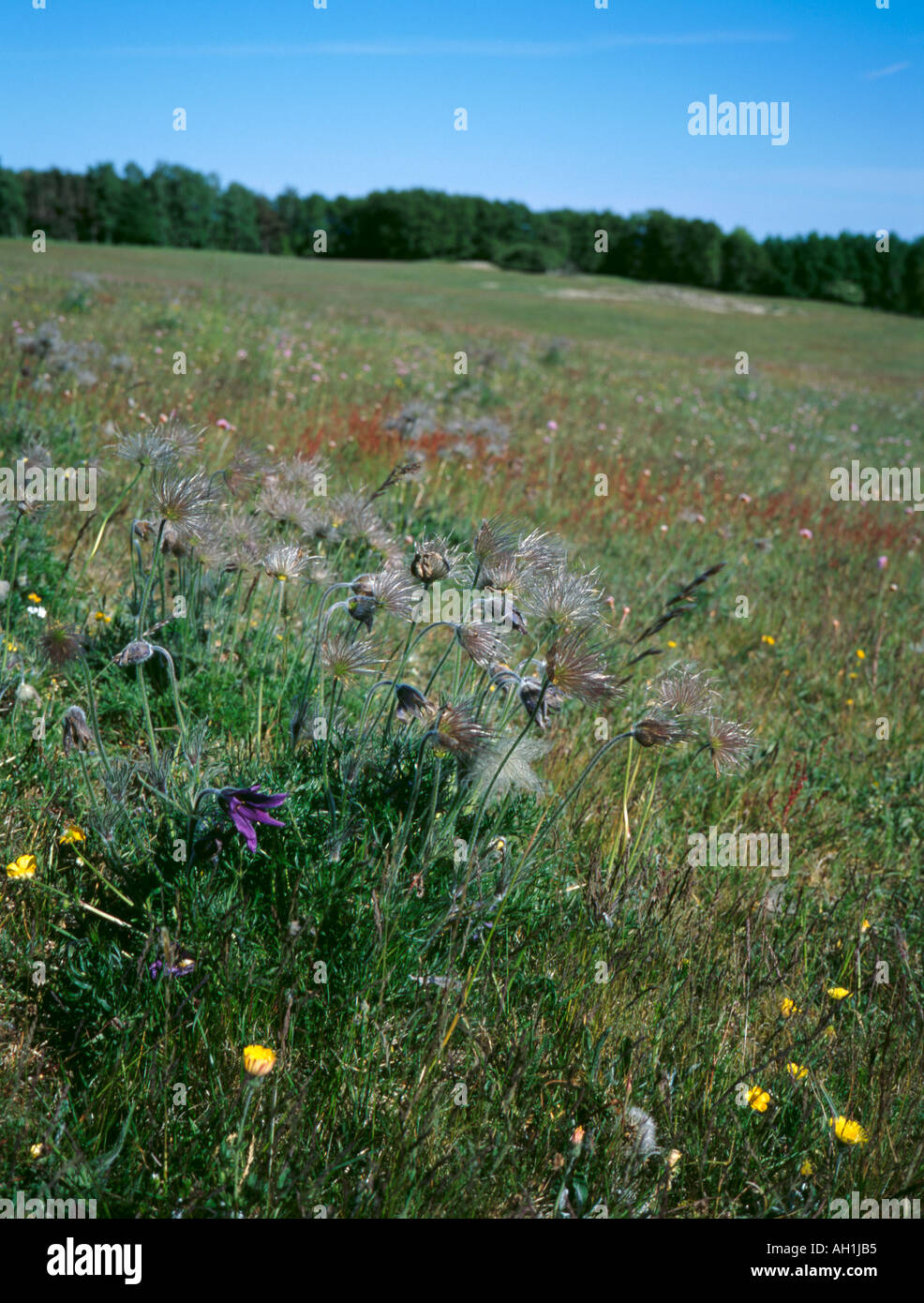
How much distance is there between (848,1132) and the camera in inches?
73.5

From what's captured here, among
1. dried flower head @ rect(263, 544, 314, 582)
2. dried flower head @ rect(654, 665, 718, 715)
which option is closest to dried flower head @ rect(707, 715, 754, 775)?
dried flower head @ rect(654, 665, 718, 715)

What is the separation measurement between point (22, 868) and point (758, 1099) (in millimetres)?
1891

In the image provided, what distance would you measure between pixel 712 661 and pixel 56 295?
15.4 m

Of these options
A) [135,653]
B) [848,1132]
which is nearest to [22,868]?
[135,653]

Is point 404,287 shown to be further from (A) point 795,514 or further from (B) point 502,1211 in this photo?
(B) point 502,1211

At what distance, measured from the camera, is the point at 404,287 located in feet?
159

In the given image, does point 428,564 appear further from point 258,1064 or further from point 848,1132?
point 848,1132

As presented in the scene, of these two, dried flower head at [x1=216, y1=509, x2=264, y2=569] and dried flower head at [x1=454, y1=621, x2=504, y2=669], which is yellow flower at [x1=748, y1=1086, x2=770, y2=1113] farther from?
dried flower head at [x1=216, y1=509, x2=264, y2=569]

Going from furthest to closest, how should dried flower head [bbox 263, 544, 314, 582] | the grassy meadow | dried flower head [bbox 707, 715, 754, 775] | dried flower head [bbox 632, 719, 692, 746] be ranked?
dried flower head [bbox 263, 544, 314, 582] → dried flower head [bbox 707, 715, 754, 775] → dried flower head [bbox 632, 719, 692, 746] → the grassy meadow

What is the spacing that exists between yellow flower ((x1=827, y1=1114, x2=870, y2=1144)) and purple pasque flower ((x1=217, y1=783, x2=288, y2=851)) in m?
1.38

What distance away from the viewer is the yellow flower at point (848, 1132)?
186 cm

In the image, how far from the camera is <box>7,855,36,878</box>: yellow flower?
2.20 metres

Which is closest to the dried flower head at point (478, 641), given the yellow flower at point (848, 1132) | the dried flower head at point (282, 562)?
the dried flower head at point (282, 562)
